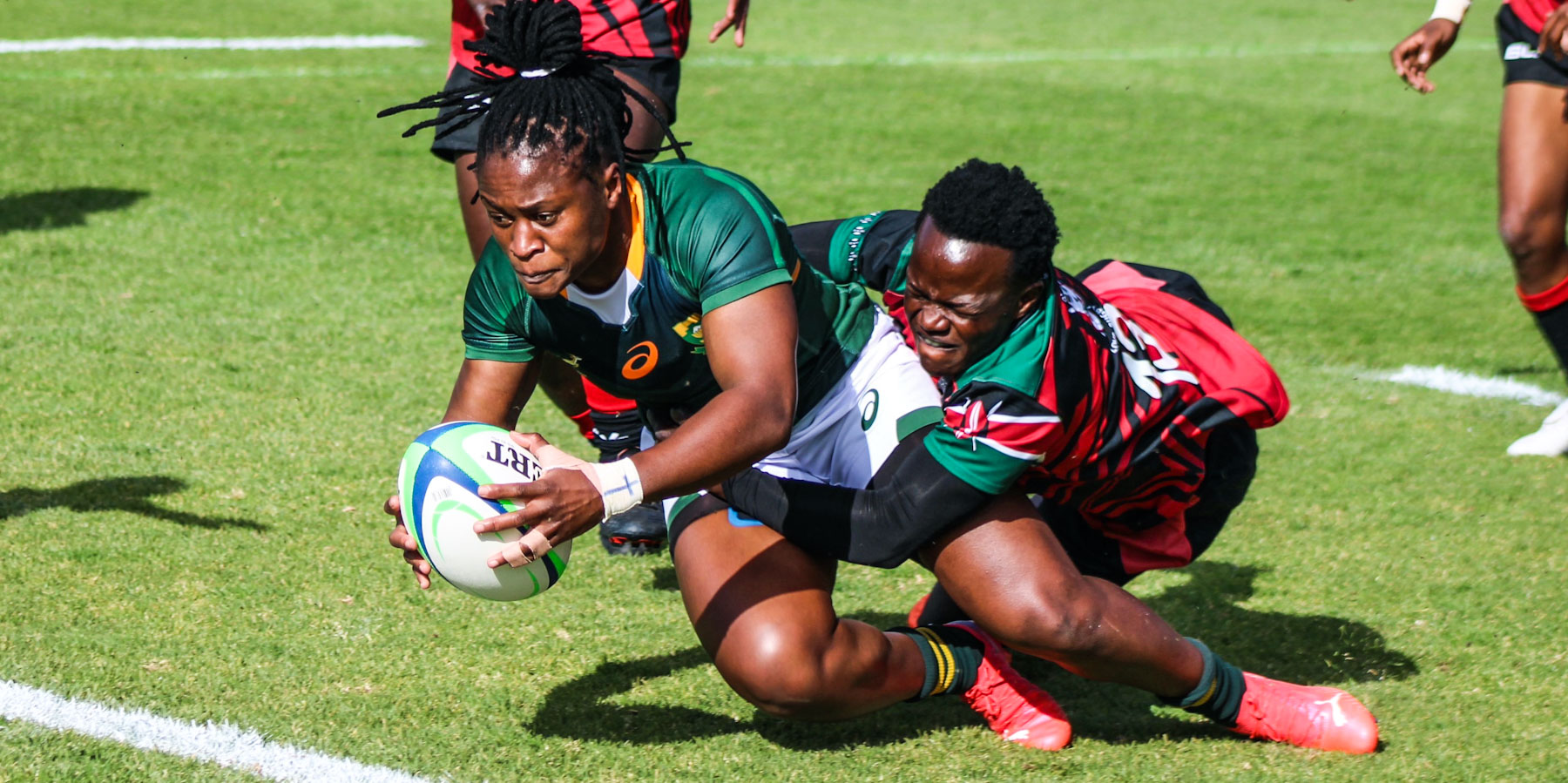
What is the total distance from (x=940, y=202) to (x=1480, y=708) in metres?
1.89

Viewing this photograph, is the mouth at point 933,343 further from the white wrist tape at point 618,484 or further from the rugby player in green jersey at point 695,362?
the white wrist tape at point 618,484

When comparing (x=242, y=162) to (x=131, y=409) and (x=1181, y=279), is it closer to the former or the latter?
(x=131, y=409)

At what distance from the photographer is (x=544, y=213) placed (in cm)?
322

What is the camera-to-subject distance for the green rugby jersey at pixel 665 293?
332cm

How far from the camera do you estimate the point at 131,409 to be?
5.61 m

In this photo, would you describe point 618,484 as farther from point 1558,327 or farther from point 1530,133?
point 1558,327

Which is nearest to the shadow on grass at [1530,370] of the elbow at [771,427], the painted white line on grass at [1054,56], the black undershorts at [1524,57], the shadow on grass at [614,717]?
the black undershorts at [1524,57]

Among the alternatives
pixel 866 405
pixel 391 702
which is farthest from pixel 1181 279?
pixel 391 702

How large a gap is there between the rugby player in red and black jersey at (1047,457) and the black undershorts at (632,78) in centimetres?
167

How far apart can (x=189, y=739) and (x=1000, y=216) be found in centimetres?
214

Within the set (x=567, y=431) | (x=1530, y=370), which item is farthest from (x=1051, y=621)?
(x=1530, y=370)

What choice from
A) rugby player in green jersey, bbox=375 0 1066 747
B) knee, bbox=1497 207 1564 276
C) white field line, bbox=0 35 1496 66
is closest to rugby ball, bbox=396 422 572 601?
rugby player in green jersey, bbox=375 0 1066 747

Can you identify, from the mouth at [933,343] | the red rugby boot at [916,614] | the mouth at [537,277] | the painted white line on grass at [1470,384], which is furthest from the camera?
the painted white line on grass at [1470,384]

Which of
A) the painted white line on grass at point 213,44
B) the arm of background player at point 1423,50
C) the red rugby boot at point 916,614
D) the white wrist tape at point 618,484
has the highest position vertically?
the arm of background player at point 1423,50
